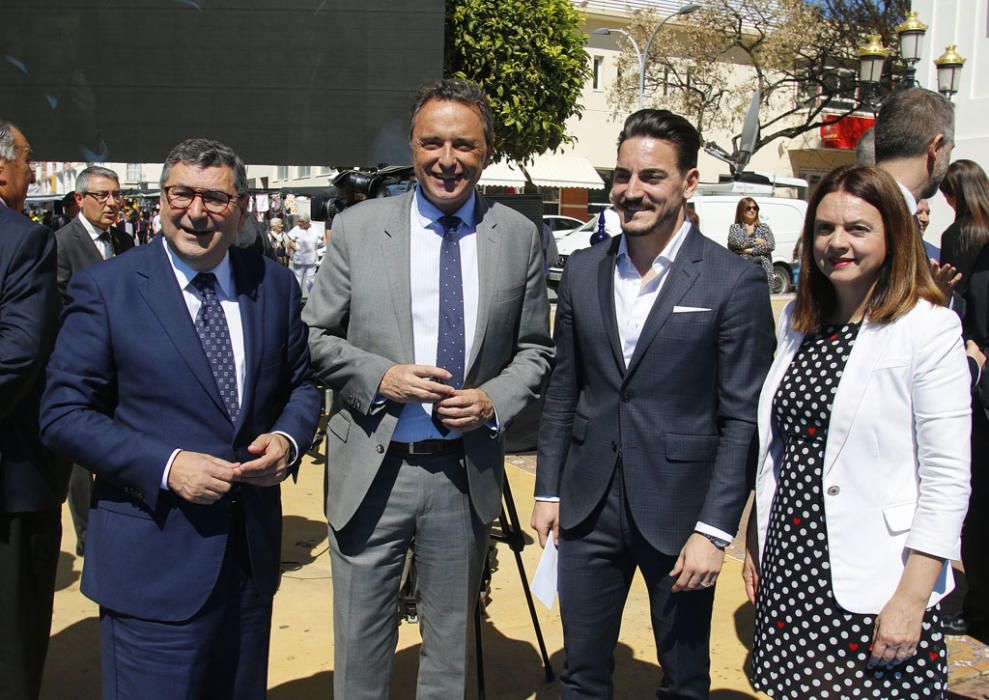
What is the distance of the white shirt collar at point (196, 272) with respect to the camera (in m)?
2.38

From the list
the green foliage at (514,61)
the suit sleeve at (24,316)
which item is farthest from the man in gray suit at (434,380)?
the green foliage at (514,61)

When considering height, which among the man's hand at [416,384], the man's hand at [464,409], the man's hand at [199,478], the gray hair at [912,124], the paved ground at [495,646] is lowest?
the paved ground at [495,646]

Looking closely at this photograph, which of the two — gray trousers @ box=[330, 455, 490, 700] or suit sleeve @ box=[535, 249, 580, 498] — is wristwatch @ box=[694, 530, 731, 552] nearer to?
suit sleeve @ box=[535, 249, 580, 498]

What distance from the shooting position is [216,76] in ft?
21.9

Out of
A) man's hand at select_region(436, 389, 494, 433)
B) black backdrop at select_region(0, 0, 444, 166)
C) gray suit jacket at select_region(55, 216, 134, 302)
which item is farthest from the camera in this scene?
black backdrop at select_region(0, 0, 444, 166)

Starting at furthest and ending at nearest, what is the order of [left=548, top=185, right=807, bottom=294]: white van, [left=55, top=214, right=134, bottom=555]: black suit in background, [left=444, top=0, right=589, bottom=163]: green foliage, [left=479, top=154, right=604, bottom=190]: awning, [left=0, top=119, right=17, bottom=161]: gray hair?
1. [left=479, top=154, right=604, bottom=190]: awning
2. [left=548, top=185, right=807, bottom=294]: white van
3. [left=444, top=0, right=589, bottom=163]: green foliage
4. [left=55, top=214, right=134, bottom=555]: black suit in background
5. [left=0, top=119, right=17, bottom=161]: gray hair

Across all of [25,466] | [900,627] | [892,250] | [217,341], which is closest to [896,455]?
[900,627]

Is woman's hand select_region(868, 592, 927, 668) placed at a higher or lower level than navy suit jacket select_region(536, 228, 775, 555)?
lower

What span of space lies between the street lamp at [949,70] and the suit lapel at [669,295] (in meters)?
12.7

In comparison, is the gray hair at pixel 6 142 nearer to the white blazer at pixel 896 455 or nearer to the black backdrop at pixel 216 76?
the white blazer at pixel 896 455

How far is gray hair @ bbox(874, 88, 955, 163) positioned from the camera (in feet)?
9.26

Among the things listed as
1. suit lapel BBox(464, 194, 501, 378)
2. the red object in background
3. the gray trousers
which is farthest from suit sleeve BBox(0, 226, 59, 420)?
the red object in background

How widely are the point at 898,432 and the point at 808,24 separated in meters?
29.9

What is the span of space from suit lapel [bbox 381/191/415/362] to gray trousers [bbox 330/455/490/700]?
36 centimetres
